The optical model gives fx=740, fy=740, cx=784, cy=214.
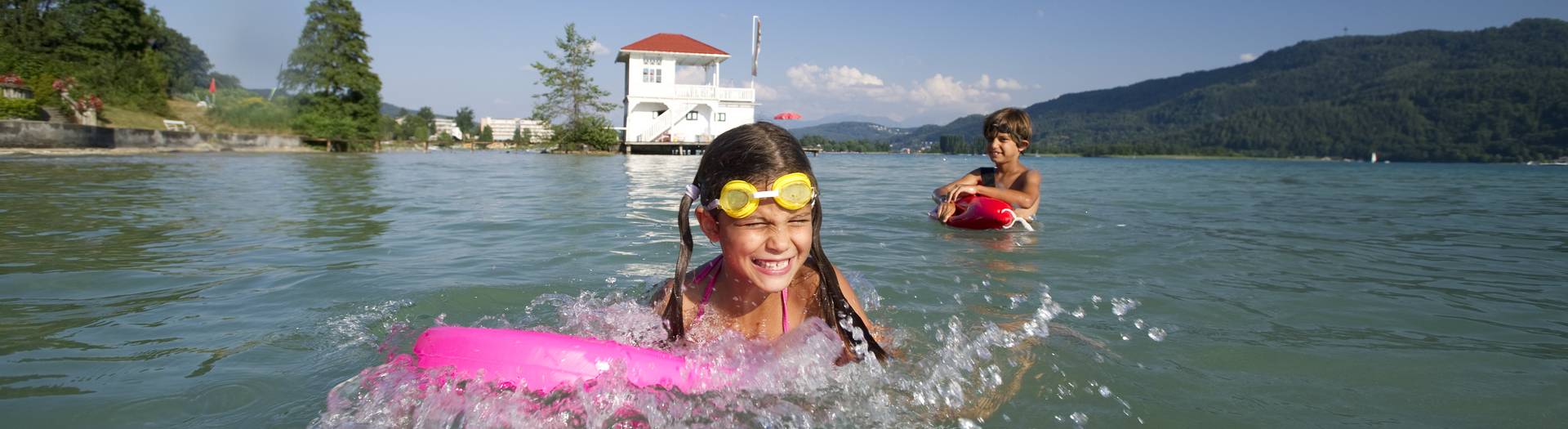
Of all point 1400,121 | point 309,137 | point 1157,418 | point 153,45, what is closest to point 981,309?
point 1157,418

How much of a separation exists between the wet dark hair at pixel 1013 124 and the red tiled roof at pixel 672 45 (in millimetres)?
37419

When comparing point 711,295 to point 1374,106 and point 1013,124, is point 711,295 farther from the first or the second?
point 1374,106

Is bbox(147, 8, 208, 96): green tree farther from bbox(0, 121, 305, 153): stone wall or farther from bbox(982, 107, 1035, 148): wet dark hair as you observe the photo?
bbox(982, 107, 1035, 148): wet dark hair

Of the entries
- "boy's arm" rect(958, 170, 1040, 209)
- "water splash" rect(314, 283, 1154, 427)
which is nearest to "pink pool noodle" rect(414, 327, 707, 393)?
"water splash" rect(314, 283, 1154, 427)

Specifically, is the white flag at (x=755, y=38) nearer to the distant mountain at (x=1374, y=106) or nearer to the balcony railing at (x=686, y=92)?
the balcony railing at (x=686, y=92)

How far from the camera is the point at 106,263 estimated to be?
4.36m

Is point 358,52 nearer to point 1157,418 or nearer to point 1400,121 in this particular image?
point 1157,418

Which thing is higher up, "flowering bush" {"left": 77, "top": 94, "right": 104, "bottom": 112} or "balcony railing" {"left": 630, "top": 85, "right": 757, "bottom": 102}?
"balcony railing" {"left": 630, "top": 85, "right": 757, "bottom": 102}

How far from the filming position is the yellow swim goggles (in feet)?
7.57

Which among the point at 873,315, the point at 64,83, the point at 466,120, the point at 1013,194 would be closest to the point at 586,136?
the point at 64,83

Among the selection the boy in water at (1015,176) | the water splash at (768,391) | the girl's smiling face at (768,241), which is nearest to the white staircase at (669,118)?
the boy in water at (1015,176)

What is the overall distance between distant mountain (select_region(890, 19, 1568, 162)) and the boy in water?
258 feet

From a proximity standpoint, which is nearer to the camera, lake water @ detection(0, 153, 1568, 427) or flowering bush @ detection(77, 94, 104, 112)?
lake water @ detection(0, 153, 1568, 427)

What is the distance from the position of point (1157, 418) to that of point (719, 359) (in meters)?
1.36
